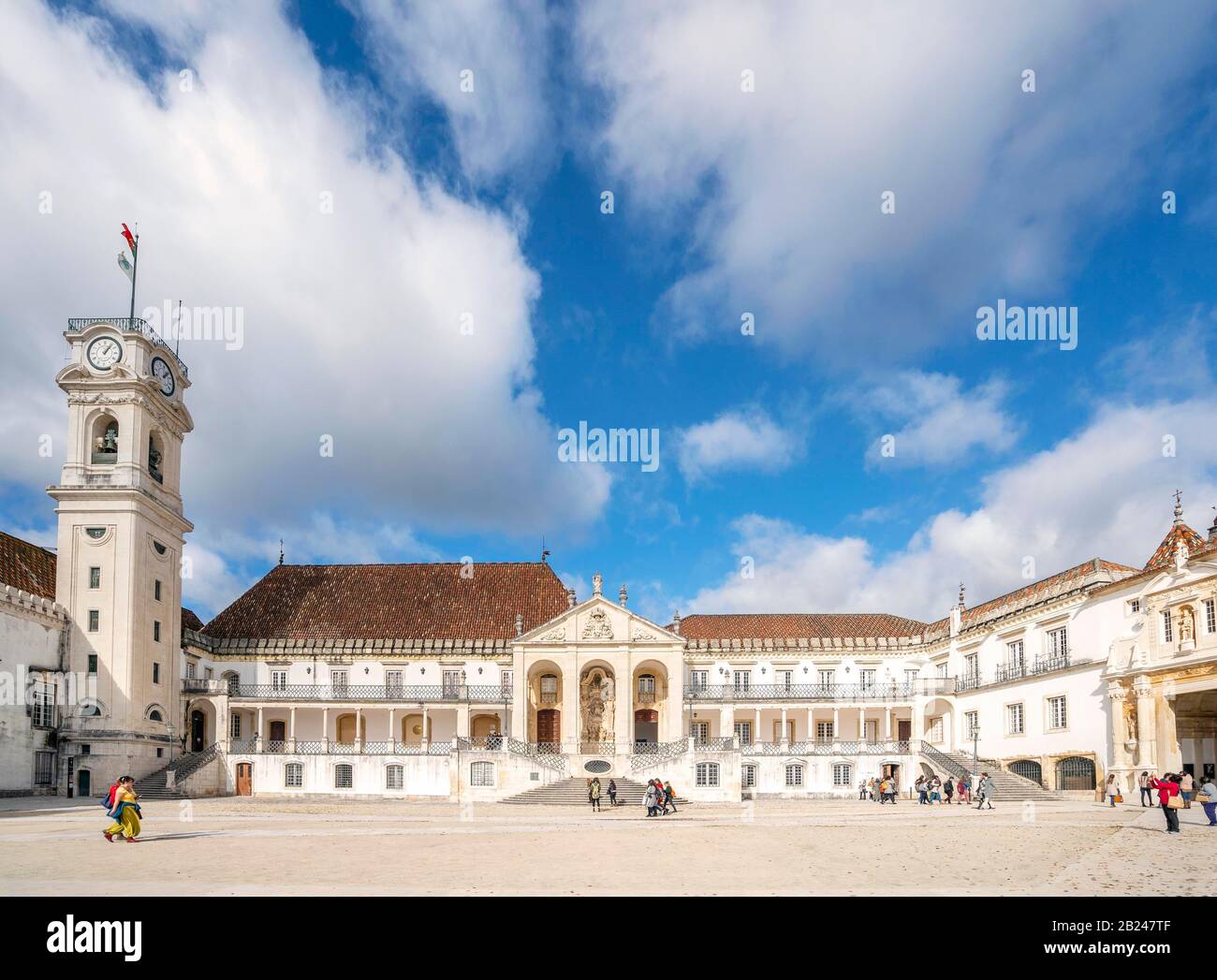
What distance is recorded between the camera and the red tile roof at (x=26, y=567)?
37.3 m

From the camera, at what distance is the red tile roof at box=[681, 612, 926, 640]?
164 ft

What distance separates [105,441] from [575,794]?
24.0 metres

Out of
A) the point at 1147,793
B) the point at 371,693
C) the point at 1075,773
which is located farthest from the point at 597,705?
the point at 1147,793

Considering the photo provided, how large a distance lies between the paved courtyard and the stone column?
4.43 meters

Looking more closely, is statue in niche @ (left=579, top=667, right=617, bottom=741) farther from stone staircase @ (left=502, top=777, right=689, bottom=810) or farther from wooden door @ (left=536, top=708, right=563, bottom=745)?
stone staircase @ (left=502, top=777, right=689, bottom=810)

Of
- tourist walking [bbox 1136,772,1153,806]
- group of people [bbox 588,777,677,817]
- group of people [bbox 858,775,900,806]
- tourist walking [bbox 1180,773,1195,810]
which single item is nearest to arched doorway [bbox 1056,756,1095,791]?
tourist walking [bbox 1136,772,1153,806]

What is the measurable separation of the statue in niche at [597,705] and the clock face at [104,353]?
24426mm

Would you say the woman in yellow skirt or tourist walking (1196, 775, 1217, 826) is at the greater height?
the woman in yellow skirt

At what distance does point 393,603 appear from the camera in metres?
50.1

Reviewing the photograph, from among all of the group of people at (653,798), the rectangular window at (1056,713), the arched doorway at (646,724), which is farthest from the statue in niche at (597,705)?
the rectangular window at (1056,713)
